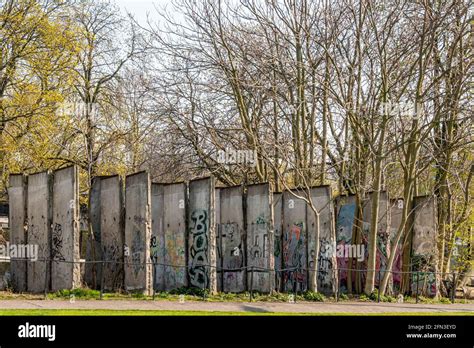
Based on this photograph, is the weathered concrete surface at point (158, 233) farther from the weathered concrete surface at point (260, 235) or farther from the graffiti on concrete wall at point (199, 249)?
the weathered concrete surface at point (260, 235)

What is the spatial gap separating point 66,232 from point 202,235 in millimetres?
3820

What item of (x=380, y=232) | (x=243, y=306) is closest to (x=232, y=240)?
(x=380, y=232)

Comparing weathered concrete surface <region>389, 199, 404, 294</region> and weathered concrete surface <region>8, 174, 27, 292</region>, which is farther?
weathered concrete surface <region>389, 199, 404, 294</region>

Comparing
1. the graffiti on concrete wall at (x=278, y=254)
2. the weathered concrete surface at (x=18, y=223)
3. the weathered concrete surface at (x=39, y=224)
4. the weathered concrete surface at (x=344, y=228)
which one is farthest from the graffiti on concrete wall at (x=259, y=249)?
the weathered concrete surface at (x=18, y=223)

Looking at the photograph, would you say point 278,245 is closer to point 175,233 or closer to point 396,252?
point 396,252

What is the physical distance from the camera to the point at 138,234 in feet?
74.6

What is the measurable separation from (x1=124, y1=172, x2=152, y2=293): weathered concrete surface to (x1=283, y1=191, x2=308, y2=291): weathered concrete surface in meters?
5.48

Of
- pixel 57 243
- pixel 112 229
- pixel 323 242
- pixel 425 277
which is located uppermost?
pixel 112 229

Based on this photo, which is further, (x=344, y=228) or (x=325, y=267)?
(x=344, y=228)

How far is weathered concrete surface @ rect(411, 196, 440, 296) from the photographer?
85.9ft

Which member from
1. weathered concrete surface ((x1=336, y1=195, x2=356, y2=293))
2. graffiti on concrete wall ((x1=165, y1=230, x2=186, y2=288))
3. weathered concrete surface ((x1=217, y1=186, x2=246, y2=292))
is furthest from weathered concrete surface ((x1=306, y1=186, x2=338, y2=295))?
graffiti on concrete wall ((x1=165, y1=230, x2=186, y2=288))

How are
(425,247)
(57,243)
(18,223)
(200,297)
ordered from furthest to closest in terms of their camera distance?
(425,247) < (18,223) < (57,243) < (200,297)

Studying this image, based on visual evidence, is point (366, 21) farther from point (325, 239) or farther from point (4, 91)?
point (4, 91)

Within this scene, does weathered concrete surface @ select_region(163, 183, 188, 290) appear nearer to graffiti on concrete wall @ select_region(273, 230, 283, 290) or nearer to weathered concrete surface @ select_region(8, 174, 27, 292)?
graffiti on concrete wall @ select_region(273, 230, 283, 290)
